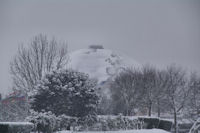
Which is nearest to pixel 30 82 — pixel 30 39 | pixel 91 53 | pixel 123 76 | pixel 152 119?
pixel 30 39

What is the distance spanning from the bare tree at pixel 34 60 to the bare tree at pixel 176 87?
12.6m

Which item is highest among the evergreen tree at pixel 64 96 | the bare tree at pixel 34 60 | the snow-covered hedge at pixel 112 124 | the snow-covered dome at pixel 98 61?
the snow-covered dome at pixel 98 61

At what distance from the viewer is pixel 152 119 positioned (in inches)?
557

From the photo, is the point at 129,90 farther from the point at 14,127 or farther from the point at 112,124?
the point at 14,127

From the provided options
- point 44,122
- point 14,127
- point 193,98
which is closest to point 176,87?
point 193,98

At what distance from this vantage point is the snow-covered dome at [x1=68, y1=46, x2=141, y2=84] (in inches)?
2784

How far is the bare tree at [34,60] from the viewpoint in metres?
18.3

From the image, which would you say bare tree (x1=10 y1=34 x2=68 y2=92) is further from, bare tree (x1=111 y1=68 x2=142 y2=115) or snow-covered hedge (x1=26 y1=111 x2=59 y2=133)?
bare tree (x1=111 y1=68 x2=142 y2=115)

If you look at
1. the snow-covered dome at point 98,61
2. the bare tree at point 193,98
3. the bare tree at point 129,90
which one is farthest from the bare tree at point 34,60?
the snow-covered dome at point 98,61

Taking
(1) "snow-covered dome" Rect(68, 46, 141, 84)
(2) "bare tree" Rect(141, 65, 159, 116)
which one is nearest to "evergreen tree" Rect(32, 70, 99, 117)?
(2) "bare tree" Rect(141, 65, 159, 116)

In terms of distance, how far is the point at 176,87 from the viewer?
87.9 ft

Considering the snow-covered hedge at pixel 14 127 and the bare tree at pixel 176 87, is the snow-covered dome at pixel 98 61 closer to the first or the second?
the bare tree at pixel 176 87

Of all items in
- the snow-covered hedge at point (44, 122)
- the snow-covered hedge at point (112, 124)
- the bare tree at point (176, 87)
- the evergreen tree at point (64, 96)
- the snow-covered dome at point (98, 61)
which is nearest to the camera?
the snow-covered hedge at point (44, 122)

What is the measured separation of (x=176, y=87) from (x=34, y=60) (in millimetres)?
16129
